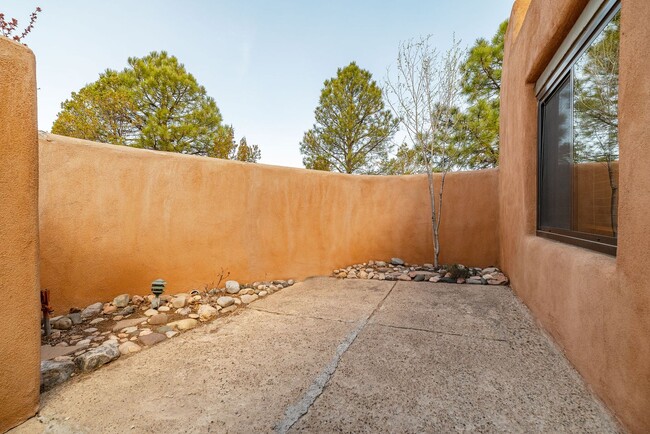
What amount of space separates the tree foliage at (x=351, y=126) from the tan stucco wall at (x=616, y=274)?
478 inches

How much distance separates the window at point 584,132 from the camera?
4.61 ft

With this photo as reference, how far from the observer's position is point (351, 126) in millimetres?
14016

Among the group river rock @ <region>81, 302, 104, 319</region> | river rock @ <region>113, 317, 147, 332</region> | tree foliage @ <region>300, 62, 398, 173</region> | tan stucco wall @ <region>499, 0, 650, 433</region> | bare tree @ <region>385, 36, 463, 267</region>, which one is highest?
tree foliage @ <region>300, 62, 398, 173</region>

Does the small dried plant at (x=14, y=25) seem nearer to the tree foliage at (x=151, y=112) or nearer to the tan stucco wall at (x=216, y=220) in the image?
the tan stucco wall at (x=216, y=220)

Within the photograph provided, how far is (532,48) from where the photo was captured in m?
2.24

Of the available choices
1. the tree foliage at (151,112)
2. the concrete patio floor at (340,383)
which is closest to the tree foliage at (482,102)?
the concrete patio floor at (340,383)

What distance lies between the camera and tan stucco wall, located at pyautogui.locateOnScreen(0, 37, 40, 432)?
1075 millimetres

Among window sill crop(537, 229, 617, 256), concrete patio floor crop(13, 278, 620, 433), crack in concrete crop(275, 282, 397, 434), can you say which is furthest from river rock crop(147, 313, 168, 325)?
window sill crop(537, 229, 617, 256)

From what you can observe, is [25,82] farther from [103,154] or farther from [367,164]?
[367,164]

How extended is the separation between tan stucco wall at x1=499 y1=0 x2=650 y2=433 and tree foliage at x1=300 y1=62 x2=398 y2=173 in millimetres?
12151

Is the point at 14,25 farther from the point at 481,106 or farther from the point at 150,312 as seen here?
the point at 481,106

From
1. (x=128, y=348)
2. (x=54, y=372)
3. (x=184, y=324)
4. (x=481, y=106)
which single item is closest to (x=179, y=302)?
(x=184, y=324)

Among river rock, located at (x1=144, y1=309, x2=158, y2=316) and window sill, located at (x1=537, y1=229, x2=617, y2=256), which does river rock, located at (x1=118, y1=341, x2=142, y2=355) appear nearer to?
river rock, located at (x1=144, y1=309, x2=158, y2=316)

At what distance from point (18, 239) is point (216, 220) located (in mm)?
2010
